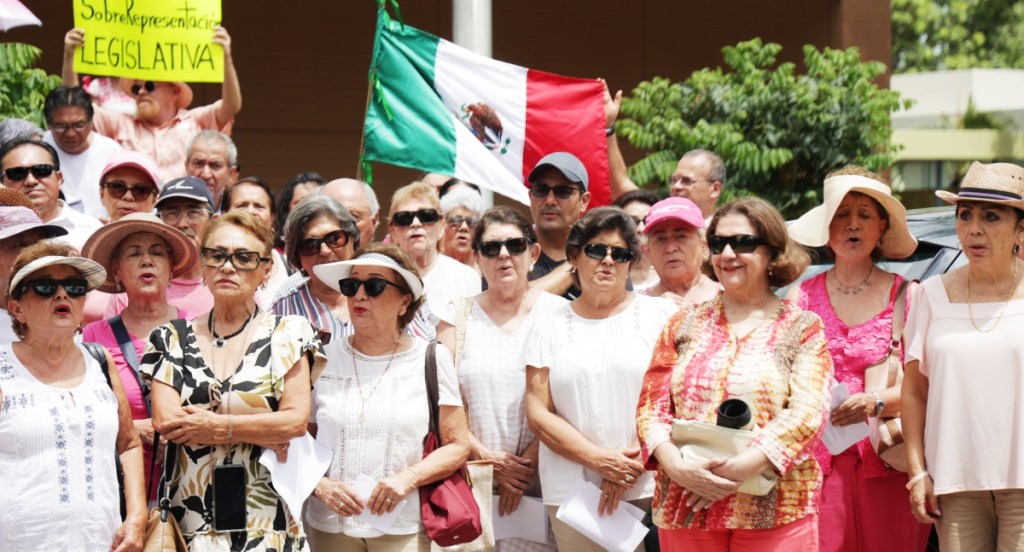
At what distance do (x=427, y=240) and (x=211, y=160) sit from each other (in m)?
1.79

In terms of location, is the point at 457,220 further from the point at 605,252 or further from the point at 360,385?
the point at 360,385

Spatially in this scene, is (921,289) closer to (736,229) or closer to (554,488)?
(736,229)

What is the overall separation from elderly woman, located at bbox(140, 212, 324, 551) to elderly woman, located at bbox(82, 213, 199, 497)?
0.51 meters

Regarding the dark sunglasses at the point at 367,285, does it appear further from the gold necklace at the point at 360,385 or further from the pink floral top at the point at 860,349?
the pink floral top at the point at 860,349

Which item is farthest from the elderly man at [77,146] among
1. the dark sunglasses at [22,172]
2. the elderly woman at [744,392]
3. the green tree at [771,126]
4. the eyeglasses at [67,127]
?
the green tree at [771,126]

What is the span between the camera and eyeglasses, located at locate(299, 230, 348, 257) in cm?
629

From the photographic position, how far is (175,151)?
29.0 feet

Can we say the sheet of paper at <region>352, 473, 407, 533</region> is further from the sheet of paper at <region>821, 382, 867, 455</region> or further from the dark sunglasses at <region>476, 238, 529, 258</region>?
the sheet of paper at <region>821, 382, 867, 455</region>

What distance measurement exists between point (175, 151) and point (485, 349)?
3.71 metres

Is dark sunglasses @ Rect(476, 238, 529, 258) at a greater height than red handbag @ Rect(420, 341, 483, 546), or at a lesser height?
greater

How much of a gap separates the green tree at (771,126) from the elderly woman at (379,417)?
700cm

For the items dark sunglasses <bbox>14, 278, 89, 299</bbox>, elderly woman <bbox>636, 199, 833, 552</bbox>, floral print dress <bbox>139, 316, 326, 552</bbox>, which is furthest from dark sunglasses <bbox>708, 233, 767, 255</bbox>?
dark sunglasses <bbox>14, 278, 89, 299</bbox>

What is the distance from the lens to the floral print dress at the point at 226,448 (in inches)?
199

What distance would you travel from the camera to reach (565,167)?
6.94m
